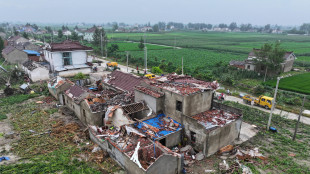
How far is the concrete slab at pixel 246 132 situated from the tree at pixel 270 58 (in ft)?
67.3

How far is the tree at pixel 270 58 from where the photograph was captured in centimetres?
3560

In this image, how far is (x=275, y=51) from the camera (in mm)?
35656

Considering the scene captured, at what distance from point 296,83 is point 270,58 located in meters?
5.92

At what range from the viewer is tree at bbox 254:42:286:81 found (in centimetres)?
3560

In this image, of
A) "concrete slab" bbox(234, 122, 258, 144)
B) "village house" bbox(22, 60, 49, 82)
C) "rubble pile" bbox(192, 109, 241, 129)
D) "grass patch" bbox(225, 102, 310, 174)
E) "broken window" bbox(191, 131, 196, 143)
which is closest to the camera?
"grass patch" bbox(225, 102, 310, 174)

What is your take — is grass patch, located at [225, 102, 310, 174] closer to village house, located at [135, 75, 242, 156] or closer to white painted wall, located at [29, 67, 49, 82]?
village house, located at [135, 75, 242, 156]

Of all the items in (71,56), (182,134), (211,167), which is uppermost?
(71,56)

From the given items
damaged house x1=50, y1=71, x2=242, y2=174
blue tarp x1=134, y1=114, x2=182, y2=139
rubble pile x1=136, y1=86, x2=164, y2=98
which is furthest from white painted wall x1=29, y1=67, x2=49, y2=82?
blue tarp x1=134, y1=114, x2=182, y2=139

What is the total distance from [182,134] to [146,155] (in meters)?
4.38

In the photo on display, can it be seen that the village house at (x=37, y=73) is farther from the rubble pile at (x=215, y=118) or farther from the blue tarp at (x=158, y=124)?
the rubble pile at (x=215, y=118)

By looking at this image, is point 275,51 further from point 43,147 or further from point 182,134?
point 43,147

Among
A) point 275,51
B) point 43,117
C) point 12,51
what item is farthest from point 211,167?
point 12,51

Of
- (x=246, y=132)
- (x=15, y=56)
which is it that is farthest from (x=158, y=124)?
(x=15, y=56)

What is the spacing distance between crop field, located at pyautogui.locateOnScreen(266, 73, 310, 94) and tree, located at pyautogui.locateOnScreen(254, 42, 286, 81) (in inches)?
111
